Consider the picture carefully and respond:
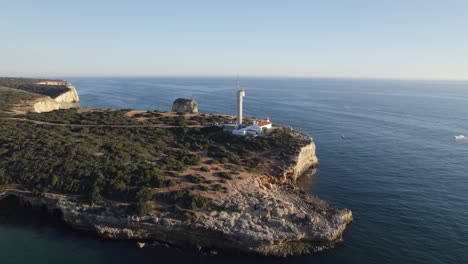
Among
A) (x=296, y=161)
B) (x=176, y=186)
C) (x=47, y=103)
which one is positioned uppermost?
(x=47, y=103)

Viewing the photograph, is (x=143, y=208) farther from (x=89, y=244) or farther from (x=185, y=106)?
(x=185, y=106)

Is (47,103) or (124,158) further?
(47,103)

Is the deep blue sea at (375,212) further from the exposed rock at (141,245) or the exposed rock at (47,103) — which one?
the exposed rock at (47,103)

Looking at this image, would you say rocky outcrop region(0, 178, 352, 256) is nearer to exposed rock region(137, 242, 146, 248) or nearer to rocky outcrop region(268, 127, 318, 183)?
exposed rock region(137, 242, 146, 248)

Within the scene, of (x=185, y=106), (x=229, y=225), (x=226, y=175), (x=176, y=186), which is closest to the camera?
(x=229, y=225)

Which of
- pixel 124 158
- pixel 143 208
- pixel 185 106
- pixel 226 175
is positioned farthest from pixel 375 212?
pixel 185 106

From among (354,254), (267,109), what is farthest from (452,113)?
(354,254)

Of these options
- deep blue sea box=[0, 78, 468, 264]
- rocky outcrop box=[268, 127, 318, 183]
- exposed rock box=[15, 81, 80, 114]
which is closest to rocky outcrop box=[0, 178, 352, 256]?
deep blue sea box=[0, 78, 468, 264]

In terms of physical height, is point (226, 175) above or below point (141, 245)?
above

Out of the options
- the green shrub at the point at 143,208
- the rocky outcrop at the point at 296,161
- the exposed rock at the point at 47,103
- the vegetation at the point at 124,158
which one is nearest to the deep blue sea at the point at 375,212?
the rocky outcrop at the point at 296,161

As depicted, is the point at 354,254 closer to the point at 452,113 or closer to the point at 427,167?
the point at 427,167
